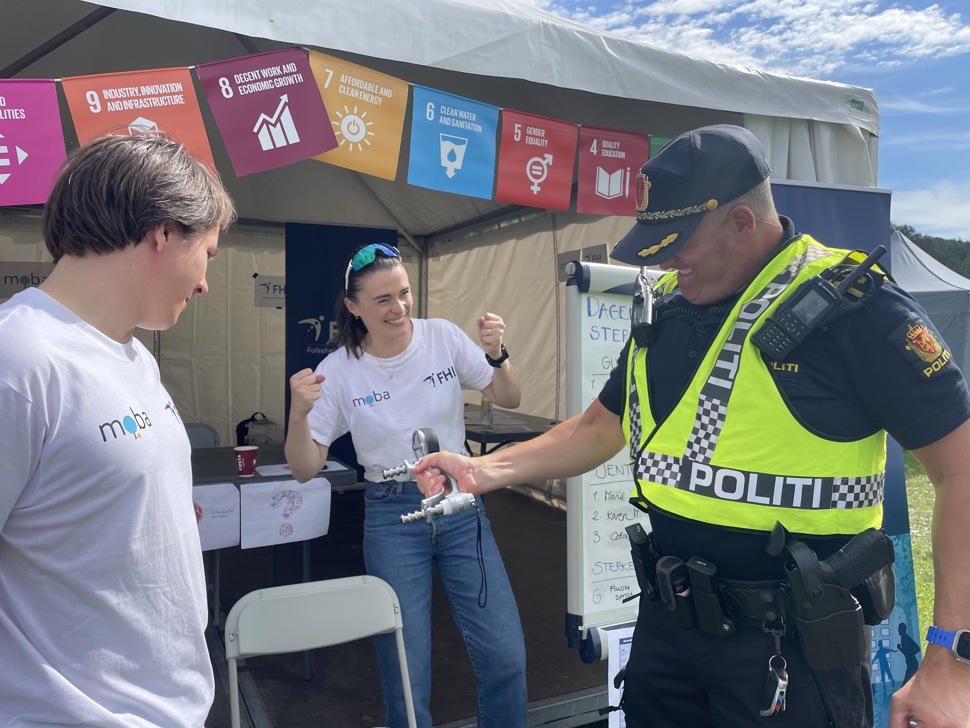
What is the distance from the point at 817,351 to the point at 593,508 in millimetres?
1318

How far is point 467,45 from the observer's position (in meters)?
2.84

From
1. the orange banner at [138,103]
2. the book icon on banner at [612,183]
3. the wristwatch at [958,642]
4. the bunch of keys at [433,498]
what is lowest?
the wristwatch at [958,642]

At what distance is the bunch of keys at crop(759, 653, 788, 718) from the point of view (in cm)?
126

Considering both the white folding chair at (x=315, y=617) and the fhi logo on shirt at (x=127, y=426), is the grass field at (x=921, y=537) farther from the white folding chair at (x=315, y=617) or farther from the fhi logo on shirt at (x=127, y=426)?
the fhi logo on shirt at (x=127, y=426)

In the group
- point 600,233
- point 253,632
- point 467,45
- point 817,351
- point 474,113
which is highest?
point 467,45

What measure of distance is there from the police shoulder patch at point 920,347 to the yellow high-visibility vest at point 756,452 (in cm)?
18

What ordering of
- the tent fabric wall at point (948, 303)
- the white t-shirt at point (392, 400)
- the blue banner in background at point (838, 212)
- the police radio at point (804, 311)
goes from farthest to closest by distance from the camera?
1. the tent fabric wall at point (948, 303)
2. the blue banner in background at point (838, 212)
3. the white t-shirt at point (392, 400)
4. the police radio at point (804, 311)

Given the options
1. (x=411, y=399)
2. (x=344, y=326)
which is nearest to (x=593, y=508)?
(x=411, y=399)

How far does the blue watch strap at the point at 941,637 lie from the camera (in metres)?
1.09

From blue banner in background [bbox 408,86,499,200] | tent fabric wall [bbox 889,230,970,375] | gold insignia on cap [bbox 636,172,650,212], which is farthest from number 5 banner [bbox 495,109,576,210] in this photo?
tent fabric wall [bbox 889,230,970,375]

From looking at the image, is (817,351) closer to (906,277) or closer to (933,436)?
(933,436)

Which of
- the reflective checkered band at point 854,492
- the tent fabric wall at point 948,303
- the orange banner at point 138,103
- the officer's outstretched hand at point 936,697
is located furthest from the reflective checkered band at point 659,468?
the tent fabric wall at point 948,303

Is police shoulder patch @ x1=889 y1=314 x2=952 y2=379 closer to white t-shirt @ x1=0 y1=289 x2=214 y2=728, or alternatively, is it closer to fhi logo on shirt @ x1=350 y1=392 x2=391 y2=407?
white t-shirt @ x1=0 y1=289 x2=214 y2=728

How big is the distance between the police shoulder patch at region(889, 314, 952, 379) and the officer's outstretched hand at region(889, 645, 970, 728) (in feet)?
1.52
